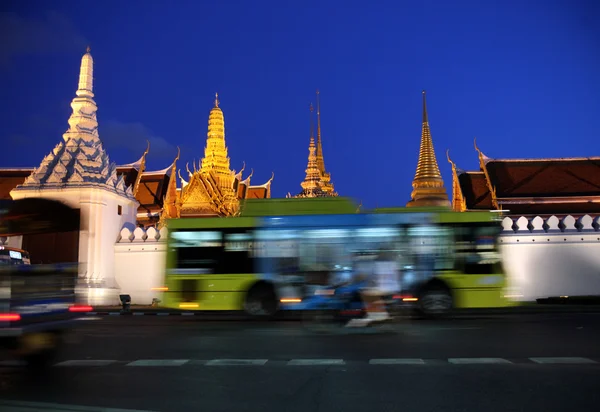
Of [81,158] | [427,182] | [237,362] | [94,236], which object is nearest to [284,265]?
[237,362]

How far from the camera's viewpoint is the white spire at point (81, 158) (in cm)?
2641

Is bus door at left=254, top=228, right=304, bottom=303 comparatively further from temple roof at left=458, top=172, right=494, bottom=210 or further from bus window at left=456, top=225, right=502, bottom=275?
temple roof at left=458, top=172, right=494, bottom=210

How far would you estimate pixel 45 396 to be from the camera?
20.4 ft

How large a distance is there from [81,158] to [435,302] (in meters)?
16.9

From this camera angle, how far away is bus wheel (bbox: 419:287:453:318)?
16406mm

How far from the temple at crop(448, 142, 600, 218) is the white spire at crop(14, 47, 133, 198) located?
19.5 m

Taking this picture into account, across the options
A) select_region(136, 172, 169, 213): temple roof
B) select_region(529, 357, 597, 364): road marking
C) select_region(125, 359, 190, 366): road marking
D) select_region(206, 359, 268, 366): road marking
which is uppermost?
select_region(136, 172, 169, 213): temple roof

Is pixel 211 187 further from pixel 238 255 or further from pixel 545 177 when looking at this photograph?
pixel 238 255

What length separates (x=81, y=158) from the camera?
2714 centimetres

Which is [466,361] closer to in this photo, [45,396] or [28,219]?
[45,396]

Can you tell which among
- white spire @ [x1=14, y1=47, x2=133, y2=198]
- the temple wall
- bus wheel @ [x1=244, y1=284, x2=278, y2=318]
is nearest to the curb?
the temple wall

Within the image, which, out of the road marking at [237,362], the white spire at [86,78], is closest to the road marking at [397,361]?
the road marking at [237,362]

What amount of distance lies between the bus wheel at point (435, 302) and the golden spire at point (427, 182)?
33.6 m

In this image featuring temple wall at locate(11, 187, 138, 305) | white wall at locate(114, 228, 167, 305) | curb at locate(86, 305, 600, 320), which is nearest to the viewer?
curb at locate(86, 305, 600, 320)
